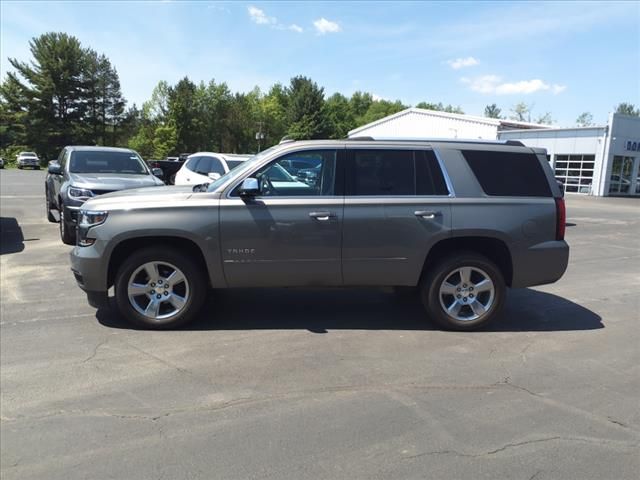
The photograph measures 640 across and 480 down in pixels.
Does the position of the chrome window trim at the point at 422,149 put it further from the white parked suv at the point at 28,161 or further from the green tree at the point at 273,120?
the green tree at the point at 273,120

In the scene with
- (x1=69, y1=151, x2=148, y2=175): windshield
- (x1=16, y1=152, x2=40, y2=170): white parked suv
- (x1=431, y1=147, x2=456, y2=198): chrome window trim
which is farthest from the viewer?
(x1=16, y1=152, x2=40, y2=170): white parked suv

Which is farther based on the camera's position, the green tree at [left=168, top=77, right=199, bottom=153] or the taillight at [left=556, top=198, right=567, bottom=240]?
the green tree at [left=168, top=77, right=199, bottom=153]

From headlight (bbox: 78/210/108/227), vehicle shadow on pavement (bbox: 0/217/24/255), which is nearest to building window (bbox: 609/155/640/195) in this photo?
vehicle shadow on pavement (bbox: 0/217/24/255)

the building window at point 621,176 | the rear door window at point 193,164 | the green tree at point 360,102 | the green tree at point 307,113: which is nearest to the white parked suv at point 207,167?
the rear door window at point 193,164

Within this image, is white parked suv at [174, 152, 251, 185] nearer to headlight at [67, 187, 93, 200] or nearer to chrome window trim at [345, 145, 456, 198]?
headlight at [67, 187, 93, 200]

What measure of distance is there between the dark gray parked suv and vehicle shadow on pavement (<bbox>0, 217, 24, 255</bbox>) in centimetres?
497

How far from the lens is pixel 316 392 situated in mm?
3822

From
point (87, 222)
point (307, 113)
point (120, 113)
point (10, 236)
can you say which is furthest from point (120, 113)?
point (87, 222)

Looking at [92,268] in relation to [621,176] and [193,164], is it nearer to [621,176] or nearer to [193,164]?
[193,164]

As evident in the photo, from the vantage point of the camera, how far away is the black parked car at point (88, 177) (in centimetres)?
893

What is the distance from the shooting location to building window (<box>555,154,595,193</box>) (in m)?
35.2

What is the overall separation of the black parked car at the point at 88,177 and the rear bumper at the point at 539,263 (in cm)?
670

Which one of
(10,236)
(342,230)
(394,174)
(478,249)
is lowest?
(10,236)

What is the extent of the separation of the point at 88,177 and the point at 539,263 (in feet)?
26.1
